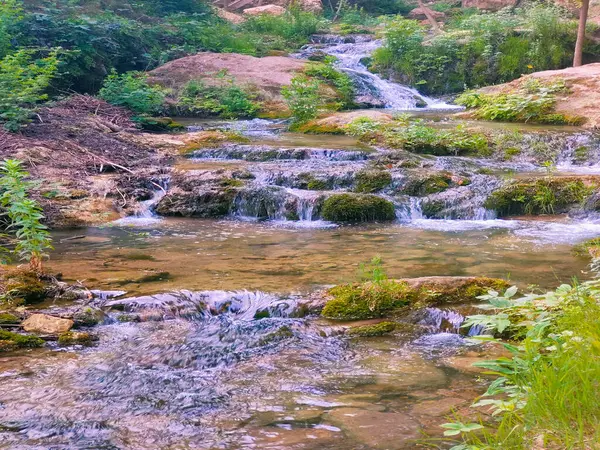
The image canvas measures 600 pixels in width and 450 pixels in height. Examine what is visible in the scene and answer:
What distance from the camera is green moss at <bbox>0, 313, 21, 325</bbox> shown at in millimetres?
4926

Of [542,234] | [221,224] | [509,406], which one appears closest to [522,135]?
[542,234]

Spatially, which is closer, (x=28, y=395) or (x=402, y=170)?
(x=28, y=395)

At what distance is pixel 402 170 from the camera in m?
10.5

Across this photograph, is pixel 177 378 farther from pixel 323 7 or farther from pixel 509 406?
pixel 323 7

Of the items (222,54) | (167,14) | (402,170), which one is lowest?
(402,170)

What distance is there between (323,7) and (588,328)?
1274 inches

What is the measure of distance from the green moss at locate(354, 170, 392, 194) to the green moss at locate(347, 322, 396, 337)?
519cm

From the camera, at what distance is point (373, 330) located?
16.3 ft

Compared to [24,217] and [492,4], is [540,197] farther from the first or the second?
[492,4]

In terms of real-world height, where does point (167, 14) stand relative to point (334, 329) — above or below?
above

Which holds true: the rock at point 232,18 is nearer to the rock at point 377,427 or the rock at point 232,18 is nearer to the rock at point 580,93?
the rock at point 580,93

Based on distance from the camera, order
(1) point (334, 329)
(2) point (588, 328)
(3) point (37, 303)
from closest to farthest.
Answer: (2) point (588, 328) → (1) point (334, 329) → (3) point (37, 303)

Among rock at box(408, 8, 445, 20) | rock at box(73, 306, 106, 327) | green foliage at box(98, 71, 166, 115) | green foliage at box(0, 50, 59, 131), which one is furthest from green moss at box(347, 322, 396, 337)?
rock at box(408, 8, 445, 20)

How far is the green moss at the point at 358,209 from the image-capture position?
9.23m
